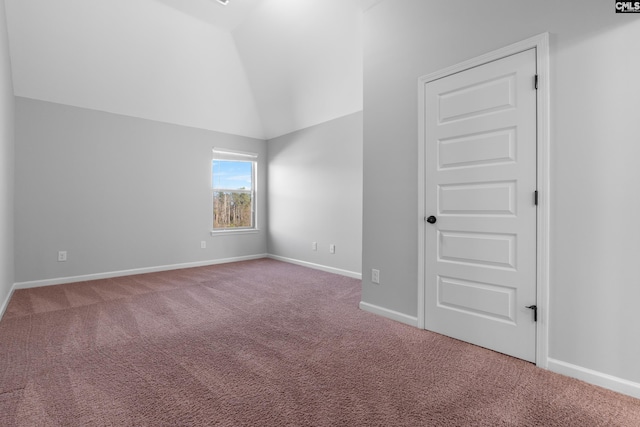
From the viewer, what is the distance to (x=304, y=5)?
3.62 m

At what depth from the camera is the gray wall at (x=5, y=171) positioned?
299 centimetres

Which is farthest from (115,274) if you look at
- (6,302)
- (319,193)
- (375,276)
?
(375,276)

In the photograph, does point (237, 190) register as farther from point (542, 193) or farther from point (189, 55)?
point (542, 193)

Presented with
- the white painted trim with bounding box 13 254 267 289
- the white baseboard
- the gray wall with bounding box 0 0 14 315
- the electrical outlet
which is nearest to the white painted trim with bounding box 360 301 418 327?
the electrical outlet

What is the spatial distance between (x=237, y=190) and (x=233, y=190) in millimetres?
85

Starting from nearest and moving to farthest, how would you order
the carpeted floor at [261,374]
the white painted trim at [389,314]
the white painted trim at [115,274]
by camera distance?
the carpeted floor at [261,374]
the white painted trim at [389,314]
the white painted trim at [115,274]

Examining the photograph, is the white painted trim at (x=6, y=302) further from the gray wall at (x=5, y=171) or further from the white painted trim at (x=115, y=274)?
the white painted trim at (x=115, y=274)

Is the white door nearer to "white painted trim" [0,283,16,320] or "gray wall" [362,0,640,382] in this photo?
"gray wall" [362,0,640,382]

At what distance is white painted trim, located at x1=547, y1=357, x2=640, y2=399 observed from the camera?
1698mm

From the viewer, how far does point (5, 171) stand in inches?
126

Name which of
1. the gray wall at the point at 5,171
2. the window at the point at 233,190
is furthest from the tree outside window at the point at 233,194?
the gray wall at the point at 5,171

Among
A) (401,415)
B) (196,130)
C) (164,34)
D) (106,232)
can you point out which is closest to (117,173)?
(106,232)

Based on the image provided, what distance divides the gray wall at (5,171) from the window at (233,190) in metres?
2.63

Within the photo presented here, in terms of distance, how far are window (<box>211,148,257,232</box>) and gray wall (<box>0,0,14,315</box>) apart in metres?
2.63
